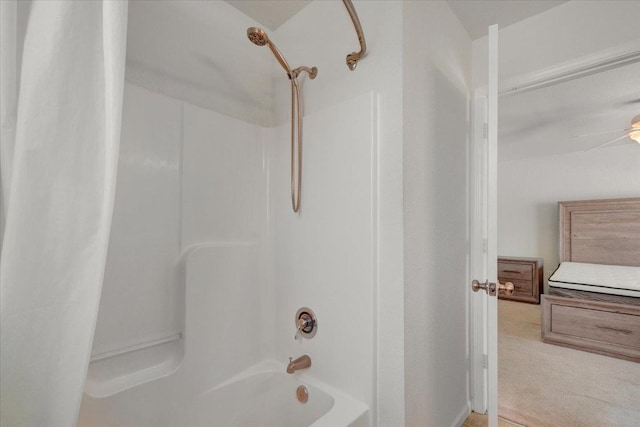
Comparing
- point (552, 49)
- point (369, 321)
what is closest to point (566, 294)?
point (552, 49)

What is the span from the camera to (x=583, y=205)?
3381 millimetres

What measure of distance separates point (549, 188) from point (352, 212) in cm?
427

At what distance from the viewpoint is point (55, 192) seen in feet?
1.97

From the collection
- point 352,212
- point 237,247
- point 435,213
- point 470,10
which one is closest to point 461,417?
point 435,213

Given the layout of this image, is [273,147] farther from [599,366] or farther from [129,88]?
[599,366]

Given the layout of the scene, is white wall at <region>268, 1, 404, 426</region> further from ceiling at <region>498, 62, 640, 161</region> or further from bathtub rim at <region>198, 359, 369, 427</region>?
ceiling at <region>498, 62, 640, 161</region>

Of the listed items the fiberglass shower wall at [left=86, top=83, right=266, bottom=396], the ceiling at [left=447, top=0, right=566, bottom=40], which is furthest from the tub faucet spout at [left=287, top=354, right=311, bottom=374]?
the ceiling at [left=447, top=0, right=566, bottom=40]

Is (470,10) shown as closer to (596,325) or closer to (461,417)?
(461,417)

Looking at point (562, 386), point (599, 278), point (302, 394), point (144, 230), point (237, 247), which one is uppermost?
point (144, 230)

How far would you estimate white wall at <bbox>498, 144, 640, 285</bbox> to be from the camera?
3359mm

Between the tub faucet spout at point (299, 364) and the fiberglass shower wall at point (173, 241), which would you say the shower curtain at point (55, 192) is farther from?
the tub faucet spout at point (299, 364)

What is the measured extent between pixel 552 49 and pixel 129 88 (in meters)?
2.12

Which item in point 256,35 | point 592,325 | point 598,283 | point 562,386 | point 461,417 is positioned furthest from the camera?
point 598,283

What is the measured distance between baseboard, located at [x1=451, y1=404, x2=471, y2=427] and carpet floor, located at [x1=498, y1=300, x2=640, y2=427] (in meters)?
0.23
